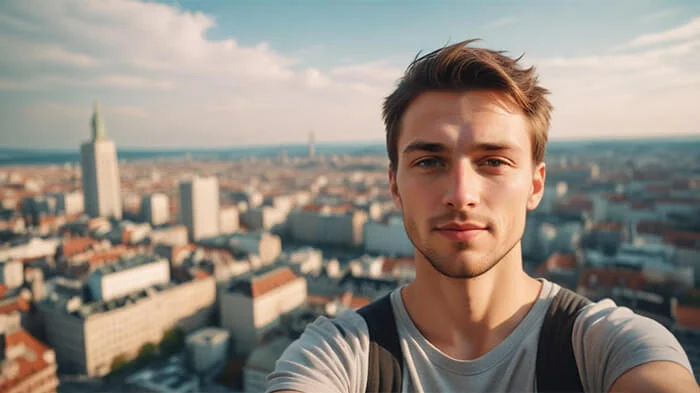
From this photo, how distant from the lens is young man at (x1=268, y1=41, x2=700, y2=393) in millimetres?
512

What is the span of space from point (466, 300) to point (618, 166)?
3037cm

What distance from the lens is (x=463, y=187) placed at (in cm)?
51

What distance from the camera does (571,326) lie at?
55 cm

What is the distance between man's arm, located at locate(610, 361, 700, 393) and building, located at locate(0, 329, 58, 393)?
619 centimetres

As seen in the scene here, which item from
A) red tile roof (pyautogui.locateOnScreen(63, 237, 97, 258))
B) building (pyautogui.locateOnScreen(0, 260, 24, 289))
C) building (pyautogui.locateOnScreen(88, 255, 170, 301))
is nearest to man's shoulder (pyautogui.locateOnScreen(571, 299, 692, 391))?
building (pyautogui.locateOnScreen(88, 255, 170, 301))

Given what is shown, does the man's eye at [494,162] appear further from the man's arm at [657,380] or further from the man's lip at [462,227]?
the man's arm at [657,380]

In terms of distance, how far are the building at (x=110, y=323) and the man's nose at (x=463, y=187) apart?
732 centimetres

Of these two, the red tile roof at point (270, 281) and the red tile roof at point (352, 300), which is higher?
the red tile roof at point (270, 281)

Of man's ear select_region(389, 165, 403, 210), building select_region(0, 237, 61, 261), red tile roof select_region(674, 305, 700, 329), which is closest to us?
man's ear select_region(389, 165, 403, 210)

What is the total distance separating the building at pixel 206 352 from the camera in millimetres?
6402

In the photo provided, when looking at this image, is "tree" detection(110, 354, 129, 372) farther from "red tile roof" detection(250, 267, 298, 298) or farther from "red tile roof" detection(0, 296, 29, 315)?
"red tile roof" detection(250, 267, 298, 298)

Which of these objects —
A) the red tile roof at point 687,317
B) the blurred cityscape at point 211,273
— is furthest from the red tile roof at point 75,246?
the red tile roof at point 687,317

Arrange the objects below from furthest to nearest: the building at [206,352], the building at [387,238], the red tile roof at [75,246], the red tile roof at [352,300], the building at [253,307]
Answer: the building at [387,238] → the red tile roof at [75,246] → the building at [253,307] → the red tile roof at [352,300] → the building at [206,352]

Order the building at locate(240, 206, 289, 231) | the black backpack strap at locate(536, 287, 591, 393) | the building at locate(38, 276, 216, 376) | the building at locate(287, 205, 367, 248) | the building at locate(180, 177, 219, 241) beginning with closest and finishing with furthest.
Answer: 1. the black backpack strap at locate(536, 287, 591, 393)
2. the building at locate(38, 276, 216, 376)
3. the building at locate(180, 177, 219, 241)
4. the building at locate(287, 205, 367, 248)
5. the building at locate(240, 206, 289, 231)
